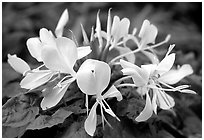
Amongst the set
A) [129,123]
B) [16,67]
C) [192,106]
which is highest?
[16,67]

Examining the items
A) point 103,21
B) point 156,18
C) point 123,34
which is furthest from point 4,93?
point 156,18

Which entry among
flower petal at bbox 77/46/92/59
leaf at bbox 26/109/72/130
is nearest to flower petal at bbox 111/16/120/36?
flower petal at bbox 77/46/92/59

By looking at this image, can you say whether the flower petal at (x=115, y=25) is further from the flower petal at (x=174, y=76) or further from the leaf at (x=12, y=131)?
the leaf at (x=12, y=131)

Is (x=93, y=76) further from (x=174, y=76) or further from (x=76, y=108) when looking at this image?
(x=174, y=76)

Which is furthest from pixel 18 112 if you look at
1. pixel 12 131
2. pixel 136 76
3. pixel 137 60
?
pixel 137 60

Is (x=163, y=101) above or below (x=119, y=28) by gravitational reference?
below

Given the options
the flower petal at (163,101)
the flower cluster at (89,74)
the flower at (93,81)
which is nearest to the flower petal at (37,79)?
the flower cluster at (89,74)

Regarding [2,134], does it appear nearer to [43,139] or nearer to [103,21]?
[43,139]
